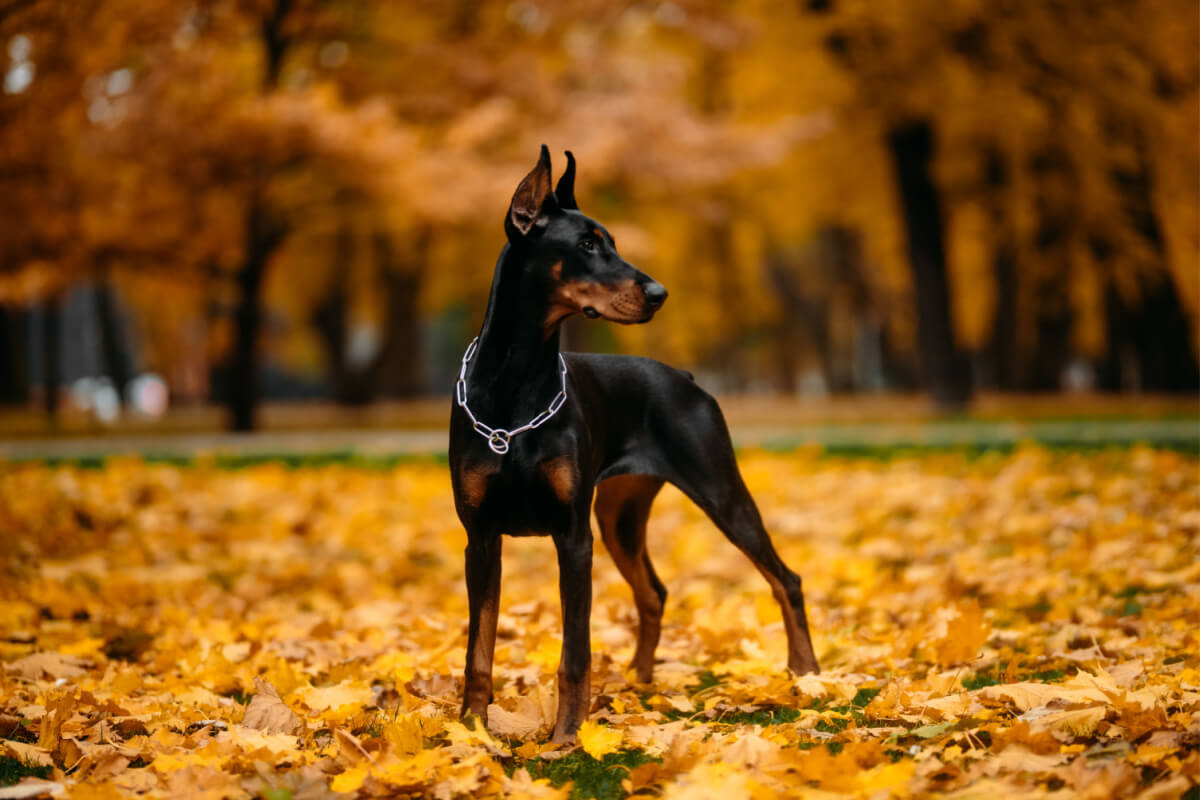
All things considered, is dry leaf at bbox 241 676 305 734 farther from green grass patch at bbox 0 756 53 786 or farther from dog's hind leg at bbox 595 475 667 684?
dog's hind leg at bbox 595 475 667 684

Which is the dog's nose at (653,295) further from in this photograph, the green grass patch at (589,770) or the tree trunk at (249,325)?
the tree trunk at (249,325)

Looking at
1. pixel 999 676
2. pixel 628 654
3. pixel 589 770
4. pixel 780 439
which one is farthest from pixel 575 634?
pixel 780 439

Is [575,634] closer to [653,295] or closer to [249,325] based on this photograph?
[653,295]

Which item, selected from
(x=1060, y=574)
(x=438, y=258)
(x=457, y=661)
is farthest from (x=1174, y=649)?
(x=438, y=258)

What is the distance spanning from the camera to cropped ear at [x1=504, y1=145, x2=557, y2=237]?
3.40m

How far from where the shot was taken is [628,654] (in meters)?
4.93

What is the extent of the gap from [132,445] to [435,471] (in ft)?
19.0

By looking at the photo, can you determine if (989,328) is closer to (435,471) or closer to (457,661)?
(435,471)

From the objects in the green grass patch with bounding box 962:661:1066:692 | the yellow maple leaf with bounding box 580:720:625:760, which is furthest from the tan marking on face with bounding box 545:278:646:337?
the green grass patch with bounding box 962:661:1066:692

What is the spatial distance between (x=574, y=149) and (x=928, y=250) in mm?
6226

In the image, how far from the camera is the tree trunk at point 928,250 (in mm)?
19266

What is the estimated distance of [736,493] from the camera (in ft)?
13.5

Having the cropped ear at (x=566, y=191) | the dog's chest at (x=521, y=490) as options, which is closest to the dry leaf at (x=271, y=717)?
the dog's chest at (x=521, y=490)

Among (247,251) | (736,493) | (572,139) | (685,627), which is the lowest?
(685,627)
